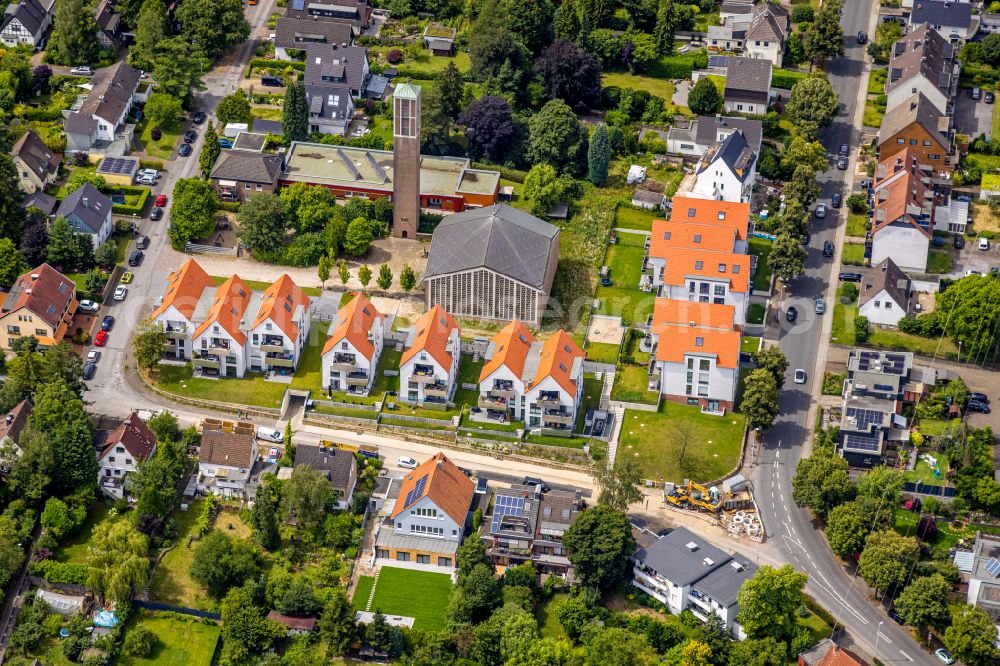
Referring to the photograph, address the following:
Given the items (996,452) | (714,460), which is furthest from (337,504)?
(996,452)

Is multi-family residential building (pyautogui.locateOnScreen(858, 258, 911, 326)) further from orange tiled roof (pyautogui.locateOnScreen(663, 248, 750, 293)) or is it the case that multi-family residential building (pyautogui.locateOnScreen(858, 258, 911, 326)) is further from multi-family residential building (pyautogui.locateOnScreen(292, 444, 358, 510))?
multi-family residential building (pyautogui.locateOnScreen(292, 444, 358, 510))

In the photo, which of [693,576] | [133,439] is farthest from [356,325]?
[693,576]

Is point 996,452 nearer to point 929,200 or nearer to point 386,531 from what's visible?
point 929,200

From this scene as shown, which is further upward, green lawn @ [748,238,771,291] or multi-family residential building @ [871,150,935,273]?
multi-family residential building @ [871,150,935,273]

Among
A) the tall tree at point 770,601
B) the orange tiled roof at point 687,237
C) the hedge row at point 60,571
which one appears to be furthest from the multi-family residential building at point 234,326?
the tall tree at point 770,601

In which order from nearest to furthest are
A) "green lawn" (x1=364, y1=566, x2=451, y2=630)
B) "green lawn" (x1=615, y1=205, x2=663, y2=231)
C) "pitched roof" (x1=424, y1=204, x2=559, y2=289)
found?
"green lawn" (x1=364, y1=566, x2=451, y2=630), "pitched roof" (x1=424, y1=204, x2=559, y2=289), "green lawn" (x1=615, y1=205, x2=663, y2=231)

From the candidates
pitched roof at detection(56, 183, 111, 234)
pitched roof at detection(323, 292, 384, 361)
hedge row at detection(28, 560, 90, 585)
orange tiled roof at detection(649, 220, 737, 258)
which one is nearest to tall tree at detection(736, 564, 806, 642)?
pitched roof at detection(323, 292, 384, 361)

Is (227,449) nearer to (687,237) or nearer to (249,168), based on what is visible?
(249,168)
